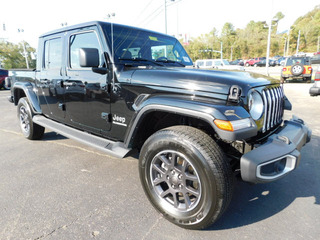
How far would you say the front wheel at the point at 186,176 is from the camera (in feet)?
5.81

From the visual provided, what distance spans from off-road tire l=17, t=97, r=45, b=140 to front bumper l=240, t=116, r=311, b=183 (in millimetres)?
4006

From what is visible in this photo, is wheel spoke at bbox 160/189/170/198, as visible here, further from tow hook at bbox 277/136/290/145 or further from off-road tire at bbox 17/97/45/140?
off-road tire at bbox 17/97/45/140

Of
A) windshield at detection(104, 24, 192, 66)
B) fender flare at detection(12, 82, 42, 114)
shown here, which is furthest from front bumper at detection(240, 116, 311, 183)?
fender flare at detection(12, 82, 42, 114)

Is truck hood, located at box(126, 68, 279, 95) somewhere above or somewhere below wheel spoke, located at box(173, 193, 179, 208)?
above

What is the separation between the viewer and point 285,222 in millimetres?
2125

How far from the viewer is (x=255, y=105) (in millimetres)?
2014

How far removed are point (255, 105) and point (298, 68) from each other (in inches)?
560

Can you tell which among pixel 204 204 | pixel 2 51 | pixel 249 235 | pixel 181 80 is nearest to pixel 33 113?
pixel 181 80

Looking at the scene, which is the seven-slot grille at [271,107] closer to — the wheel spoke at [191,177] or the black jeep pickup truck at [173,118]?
the black jeep pickup truck at [173,118]

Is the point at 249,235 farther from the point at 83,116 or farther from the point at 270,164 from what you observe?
the point at 83,116

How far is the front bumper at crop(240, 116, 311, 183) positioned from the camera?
1.70 metres

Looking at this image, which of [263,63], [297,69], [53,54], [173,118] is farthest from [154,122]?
[263,63]

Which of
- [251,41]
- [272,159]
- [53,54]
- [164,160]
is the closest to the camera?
[272,159]

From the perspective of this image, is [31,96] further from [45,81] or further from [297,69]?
[297,69]
